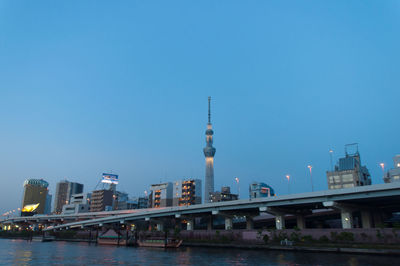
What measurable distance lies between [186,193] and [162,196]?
557 inches

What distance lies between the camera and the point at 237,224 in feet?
342

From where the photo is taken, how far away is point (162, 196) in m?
172

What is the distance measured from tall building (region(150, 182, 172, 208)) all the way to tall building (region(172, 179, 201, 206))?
8.99 ft

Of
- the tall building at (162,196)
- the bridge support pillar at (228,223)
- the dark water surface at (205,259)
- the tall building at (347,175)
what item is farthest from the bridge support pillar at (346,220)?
the tall building at (162,196)

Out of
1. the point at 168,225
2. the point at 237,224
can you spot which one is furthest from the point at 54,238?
the point at 237,224

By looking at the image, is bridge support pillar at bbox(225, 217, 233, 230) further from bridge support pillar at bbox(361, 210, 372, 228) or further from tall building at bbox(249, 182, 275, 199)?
tall building at bbox(249, 182, 275, 199)

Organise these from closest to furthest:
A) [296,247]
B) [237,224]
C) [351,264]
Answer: [351,264], [296,247], [237,224]

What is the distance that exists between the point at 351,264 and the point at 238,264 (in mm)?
11769

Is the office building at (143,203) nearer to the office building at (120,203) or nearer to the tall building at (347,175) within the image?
the office building at (120,203)

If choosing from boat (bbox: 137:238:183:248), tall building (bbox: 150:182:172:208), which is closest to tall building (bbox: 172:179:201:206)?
tall building (bbox: 150:182:172:208)

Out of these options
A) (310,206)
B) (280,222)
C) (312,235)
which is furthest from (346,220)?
(280,222)

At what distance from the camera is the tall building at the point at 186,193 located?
16568 centimetres

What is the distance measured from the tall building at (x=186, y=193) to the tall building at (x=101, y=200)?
36.2 meters

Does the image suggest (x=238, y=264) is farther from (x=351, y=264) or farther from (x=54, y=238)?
(x=54, y=238)
